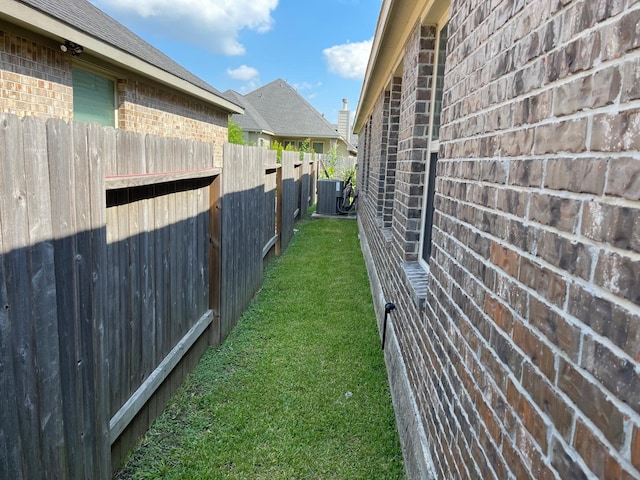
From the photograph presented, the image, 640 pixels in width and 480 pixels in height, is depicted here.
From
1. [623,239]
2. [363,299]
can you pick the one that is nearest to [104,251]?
[623,239]

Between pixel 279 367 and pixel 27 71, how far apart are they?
4.74 meters

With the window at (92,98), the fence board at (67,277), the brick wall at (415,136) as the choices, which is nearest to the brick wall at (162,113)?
the window at (92,98)

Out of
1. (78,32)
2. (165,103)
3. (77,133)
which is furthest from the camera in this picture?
(165,103)

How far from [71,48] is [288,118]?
2601 cm

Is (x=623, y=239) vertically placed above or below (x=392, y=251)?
above

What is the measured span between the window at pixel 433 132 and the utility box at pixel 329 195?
11421 mm

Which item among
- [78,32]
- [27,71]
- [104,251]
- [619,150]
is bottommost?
[104,251]

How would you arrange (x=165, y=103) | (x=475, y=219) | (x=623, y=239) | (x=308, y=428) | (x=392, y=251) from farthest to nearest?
(x=165, y=103)
(x=392, y=251)
(x=308, y=428)
(x=475, y=219)
(x=623, y=239)

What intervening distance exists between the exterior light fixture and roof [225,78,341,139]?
2211 cm

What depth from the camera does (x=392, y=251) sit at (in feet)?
14.7

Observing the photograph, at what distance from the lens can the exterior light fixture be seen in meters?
5.95

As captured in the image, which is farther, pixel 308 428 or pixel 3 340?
pixel 308 428

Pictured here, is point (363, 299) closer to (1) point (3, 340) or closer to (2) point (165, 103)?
(1) point (3, 340)

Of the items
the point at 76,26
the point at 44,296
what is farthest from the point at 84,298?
the point at 76,26
